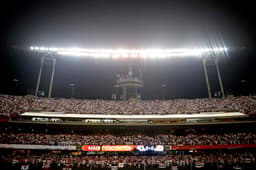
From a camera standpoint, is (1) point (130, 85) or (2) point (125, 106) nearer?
(2) point (125, 106)

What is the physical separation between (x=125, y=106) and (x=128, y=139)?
33.0 ft

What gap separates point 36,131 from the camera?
3441 cm

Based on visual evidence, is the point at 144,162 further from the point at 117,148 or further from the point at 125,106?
the point at 125,106

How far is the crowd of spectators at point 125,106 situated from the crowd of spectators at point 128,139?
548cm

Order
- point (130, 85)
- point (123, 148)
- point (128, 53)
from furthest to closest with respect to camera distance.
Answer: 1. point (130, 85)
2. point (128, 53)
3. point (123, 148)

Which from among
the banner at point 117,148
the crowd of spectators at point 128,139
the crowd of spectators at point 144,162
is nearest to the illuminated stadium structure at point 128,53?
the crowd of spectators at point 128,139

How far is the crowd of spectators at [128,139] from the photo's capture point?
29.3 meters

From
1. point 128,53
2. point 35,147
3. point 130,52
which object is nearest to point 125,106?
point 128,53

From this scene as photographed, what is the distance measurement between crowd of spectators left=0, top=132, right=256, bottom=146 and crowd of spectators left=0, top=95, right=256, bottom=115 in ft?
18.0

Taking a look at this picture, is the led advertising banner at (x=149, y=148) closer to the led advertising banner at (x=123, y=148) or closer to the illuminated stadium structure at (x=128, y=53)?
the led advertising banner at (x=123, y=148)

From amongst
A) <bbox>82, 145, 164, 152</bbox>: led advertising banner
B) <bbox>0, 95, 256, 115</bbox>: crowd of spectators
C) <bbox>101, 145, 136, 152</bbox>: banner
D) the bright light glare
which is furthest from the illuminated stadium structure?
<bbox>101, 145, 136, 152</bbox>: banner

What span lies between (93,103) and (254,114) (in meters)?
34.9

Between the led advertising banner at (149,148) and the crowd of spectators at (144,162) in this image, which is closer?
the crowd of spectators at (144,162)

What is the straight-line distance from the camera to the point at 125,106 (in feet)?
134
